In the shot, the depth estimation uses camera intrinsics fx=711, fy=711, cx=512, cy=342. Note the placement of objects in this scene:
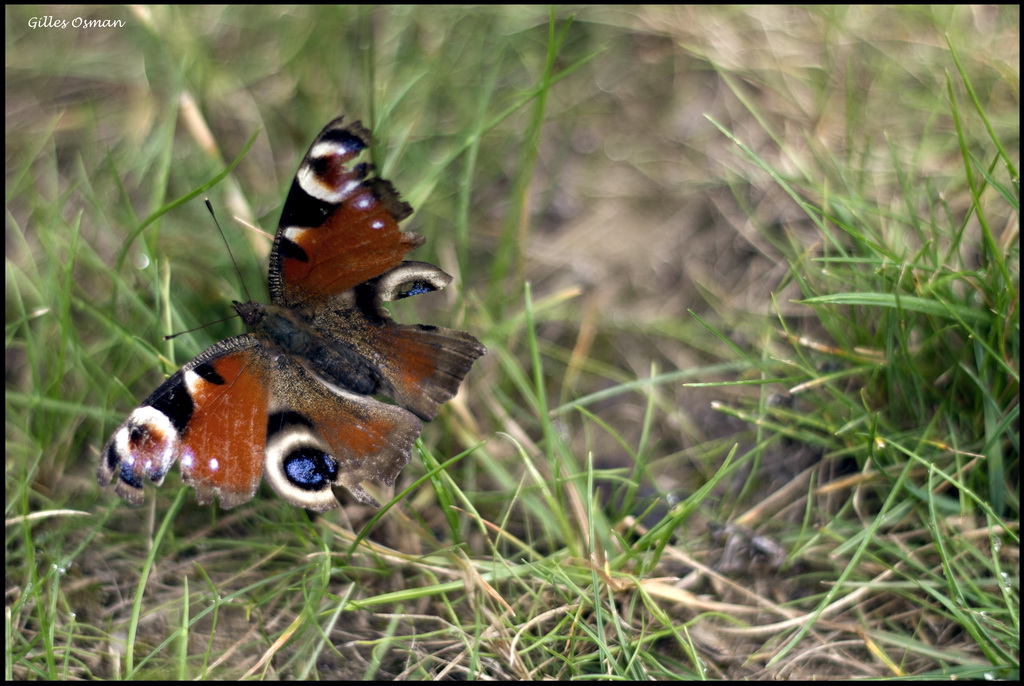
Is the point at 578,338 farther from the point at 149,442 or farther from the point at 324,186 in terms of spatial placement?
the point at 149,442

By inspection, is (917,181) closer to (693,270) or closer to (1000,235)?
(1000,235)

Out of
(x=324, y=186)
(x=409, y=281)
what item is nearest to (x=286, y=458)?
(x=409, y=281)

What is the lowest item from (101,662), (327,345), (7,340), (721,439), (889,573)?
(889,573)

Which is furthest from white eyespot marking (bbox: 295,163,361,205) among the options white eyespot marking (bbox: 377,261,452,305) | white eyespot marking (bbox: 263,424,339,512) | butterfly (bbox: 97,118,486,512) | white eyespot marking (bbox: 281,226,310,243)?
white eyespot marking (bbox: 263,424,339,512)

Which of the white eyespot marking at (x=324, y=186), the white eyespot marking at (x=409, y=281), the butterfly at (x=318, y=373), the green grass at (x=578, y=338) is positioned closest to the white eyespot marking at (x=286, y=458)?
the butterfly at (x=318, y=373)

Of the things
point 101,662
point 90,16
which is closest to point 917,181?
point 101,662

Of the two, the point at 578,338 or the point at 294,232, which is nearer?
the point at 294,232
